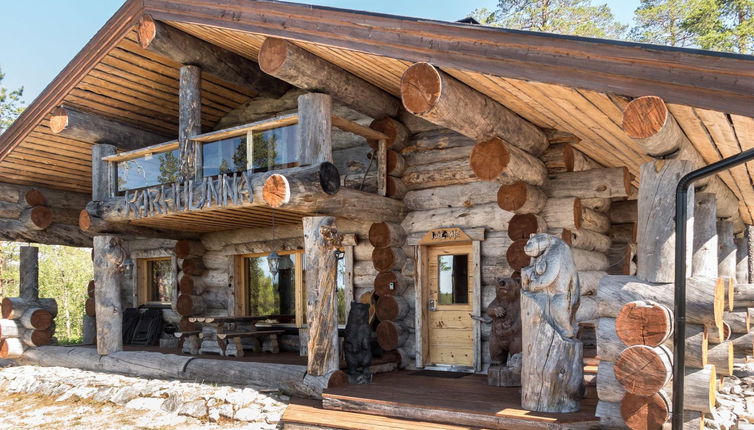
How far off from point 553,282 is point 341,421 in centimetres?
279

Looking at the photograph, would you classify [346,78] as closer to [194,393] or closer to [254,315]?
[194,393]

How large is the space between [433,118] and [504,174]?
1726 millimetres

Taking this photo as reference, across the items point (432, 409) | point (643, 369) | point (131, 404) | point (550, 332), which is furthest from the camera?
point (131, 404)

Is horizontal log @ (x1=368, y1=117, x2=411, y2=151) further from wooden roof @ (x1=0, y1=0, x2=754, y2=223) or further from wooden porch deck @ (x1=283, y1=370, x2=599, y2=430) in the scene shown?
wooden porch deck @ (x1=283, y1=370, x2=599, y2=430)

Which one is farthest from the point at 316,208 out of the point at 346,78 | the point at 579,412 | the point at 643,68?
the point at 643,68

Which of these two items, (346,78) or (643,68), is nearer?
(643,68)

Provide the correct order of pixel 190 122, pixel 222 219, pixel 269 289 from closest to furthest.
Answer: pixel 190 122, pixel 222 219, pixel 269 289

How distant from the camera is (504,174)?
7789 millimetres

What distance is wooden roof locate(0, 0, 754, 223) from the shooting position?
A: 5.07 m

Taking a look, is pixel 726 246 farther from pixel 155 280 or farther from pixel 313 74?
pixel 155 280

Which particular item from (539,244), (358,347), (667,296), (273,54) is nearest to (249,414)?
(358,347)

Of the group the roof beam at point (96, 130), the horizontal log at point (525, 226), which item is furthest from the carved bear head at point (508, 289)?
the roof beam at point (96, 130)

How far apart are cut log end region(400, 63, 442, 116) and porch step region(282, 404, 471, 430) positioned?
10.7ft

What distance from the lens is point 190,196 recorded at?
942 centimetres
